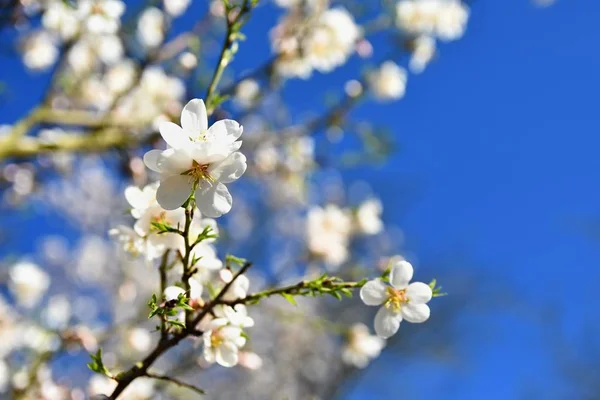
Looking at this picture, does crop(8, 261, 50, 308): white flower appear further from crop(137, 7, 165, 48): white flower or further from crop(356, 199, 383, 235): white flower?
crop(356, 199, 383, 235): white flower

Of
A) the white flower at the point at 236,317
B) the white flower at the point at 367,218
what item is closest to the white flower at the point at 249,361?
the white flower at the point at 236,317

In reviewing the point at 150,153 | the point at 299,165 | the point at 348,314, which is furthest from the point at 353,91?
the point at 348,314

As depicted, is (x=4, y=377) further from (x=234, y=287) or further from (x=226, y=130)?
(x=226, y=130)

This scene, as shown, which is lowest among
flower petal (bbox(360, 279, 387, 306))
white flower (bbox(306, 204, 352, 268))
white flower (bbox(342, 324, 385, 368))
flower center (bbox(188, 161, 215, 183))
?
flower center (bbox(188, 161, 215, 183))

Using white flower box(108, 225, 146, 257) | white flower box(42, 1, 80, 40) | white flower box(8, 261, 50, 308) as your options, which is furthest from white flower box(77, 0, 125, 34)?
white flower box(8, 261, 50, 308)

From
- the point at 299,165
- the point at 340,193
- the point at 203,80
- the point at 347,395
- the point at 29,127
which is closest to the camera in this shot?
the point at 203,80

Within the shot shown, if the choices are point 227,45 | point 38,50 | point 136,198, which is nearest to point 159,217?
point 136,198

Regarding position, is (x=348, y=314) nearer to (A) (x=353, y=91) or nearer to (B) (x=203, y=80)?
(A) (x=353, y=91)
